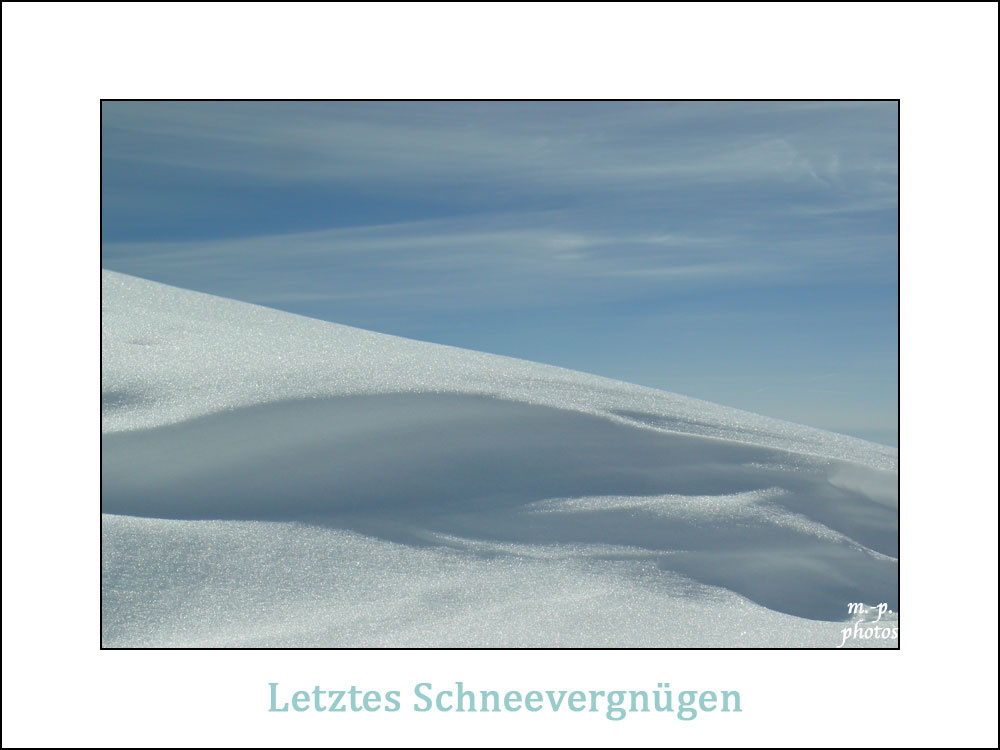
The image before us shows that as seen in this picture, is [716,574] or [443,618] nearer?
[443,618]

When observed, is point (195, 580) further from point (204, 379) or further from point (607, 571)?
point (607, 571)

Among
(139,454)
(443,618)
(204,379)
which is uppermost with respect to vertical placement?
(204,379)

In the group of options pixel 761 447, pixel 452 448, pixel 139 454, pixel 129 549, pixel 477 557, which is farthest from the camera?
pixel 761 447

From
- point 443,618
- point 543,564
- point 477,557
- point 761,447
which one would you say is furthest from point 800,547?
point 443,618

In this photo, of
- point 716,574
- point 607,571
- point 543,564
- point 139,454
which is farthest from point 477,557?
point 139,454

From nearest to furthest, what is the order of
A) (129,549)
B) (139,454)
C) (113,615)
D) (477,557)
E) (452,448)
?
1. (113,615)
2. (129,549)
3. (477,557)
4. (139,454)
5. (452,448)

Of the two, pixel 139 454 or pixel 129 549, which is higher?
pixel 139 454
